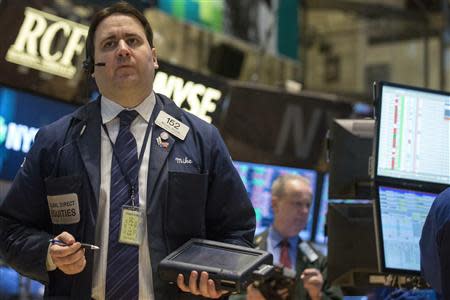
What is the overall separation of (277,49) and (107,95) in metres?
8.17

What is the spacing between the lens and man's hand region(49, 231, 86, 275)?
222 cm

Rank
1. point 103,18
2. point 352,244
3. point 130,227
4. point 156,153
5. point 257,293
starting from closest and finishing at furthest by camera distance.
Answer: point 130,227 → point 156,153 → point 103,18 → point 352,244 → point 257,293

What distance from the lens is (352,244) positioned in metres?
3.79

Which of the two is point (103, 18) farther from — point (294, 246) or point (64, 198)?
point (294, 246)

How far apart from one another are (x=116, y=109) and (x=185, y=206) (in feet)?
1.45

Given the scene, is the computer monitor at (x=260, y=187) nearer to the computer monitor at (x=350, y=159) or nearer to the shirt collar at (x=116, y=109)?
the computer monitor at (x=350, y=159)

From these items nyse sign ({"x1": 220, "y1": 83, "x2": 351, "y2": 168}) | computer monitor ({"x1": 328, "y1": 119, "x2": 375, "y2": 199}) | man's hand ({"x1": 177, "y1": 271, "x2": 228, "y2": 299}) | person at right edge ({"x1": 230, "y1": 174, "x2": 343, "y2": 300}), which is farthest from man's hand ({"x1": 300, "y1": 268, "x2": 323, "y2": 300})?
nyse sign ({"x1": 220, "y1": 83, "x2": 351, "y2": 168})

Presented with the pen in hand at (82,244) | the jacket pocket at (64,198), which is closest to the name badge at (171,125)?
the jacket pocket at (64,198)

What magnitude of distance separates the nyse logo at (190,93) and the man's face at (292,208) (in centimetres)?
79

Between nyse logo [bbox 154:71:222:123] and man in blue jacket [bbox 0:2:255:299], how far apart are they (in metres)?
1.69

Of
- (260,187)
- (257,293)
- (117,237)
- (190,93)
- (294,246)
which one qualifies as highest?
(190,93)

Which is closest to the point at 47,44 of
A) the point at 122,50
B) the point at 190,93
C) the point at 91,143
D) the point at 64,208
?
the point at 190,93

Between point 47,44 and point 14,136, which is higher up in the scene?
point 47,44

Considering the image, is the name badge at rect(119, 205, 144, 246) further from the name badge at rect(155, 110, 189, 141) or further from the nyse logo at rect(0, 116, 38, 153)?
the nyse logo at rect(0, 116, 38, 153)
